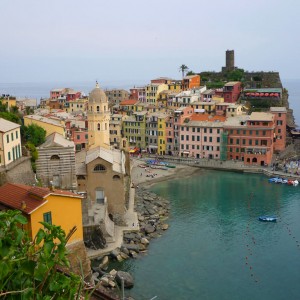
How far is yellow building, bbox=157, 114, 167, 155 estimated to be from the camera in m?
71.6

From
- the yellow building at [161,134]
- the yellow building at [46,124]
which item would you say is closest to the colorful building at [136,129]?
the yellow building at [161,134]

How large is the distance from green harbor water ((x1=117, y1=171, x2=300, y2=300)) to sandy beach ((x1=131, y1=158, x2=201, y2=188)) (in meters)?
4.14

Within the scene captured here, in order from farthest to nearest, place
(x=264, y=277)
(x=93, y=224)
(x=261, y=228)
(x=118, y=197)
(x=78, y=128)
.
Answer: (x=78, y=128) < (x=261, y=228) < (x=118, y=197) < (x=93, y=224) < (x=264, y=277)

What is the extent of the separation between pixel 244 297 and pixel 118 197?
564 inches

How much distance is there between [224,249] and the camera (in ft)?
112

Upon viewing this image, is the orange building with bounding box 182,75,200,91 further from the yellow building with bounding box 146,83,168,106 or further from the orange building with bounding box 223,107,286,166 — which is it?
the orange building with bounding box 223,107,286,166

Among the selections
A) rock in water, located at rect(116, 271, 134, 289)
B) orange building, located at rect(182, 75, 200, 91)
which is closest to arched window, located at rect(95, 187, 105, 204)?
rock in water, located at rect(116, 271, 134, 289)

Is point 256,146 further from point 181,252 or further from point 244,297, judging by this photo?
point 244,297

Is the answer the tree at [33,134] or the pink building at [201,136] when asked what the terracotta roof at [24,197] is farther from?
the pink building at [201,136]

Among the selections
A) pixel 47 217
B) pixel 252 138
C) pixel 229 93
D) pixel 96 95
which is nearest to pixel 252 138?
pixel 252 138

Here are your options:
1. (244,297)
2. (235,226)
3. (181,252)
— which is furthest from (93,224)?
(235,226)

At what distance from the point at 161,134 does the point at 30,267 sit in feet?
218

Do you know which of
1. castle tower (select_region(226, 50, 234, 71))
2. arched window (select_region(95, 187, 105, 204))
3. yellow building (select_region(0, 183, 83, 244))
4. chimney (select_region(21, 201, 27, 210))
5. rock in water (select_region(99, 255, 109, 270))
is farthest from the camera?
castle tower (select_region(226, 50, 234, 71))

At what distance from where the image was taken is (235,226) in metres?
Answer: 39.4
